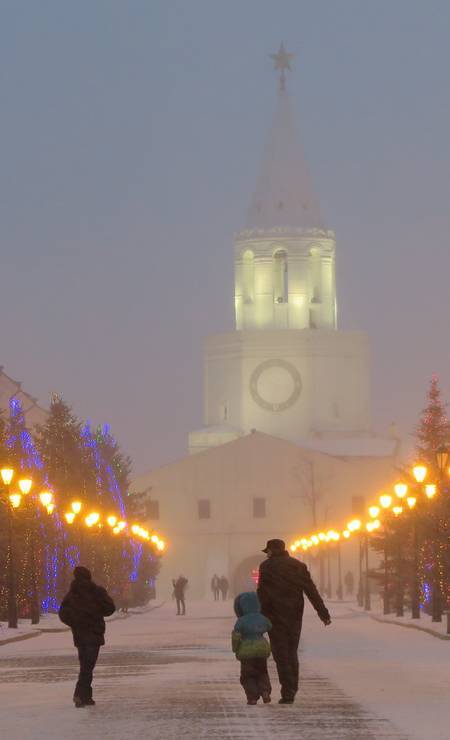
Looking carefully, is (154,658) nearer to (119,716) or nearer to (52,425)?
(119,716)

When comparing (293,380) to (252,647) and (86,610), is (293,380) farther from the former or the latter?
(252,647)

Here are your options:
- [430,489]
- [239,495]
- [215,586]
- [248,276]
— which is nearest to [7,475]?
[430,489]

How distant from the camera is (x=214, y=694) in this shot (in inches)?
953

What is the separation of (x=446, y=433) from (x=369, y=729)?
1765 inches

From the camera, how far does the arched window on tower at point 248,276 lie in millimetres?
152500

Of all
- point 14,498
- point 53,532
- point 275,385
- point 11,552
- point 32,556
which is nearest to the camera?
point 14,498

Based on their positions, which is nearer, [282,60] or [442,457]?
[442,457]

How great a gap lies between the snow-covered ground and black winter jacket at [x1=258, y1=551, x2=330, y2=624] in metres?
0.95

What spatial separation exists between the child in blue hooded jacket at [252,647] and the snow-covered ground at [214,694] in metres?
0.27

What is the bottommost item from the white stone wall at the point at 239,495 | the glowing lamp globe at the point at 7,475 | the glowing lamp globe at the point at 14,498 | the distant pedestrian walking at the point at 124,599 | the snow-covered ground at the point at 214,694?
the snow-covered ground at the point at 214,694

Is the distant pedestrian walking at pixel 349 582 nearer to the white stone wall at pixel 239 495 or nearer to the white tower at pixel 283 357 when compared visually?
the white stone wall at pixel 239 495

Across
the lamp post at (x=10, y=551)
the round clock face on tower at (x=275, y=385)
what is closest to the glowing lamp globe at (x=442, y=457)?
the lamp post at (x=10, y=551)

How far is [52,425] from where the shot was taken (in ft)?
262

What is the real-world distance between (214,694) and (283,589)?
164 cm
